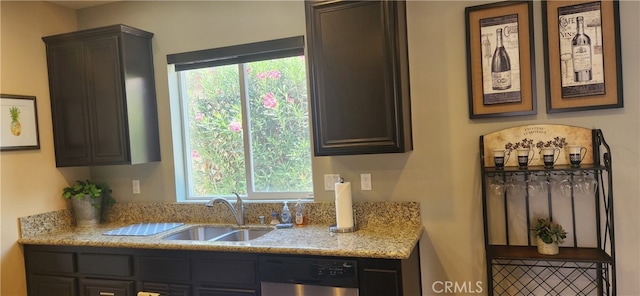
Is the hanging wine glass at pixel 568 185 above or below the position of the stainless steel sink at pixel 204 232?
above

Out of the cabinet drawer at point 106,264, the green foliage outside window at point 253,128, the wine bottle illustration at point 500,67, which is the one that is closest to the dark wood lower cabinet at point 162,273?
the cabinet drawer at point 106,264

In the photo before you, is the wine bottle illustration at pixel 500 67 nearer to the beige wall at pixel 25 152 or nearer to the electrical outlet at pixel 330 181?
the electrical outlet at pixel 330 181

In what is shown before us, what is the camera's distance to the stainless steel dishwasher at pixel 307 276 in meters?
2.09

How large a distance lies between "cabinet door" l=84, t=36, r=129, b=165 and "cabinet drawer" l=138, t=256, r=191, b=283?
82cm

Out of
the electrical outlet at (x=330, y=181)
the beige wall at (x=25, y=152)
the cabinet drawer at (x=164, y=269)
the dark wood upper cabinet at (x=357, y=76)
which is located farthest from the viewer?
the beige wall at (x=25, y=152)

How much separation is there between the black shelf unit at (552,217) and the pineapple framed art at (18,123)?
10.3 ft

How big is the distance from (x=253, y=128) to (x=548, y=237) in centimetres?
204

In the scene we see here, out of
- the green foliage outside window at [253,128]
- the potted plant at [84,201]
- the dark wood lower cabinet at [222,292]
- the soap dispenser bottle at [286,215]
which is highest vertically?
the green foliage outside window at [253,128]

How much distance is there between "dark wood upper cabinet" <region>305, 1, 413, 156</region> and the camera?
2.24m

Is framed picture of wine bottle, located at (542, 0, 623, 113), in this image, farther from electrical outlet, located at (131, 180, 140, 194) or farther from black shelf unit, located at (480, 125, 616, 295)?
electrical outlet, located at (131, 180, 140, 194)

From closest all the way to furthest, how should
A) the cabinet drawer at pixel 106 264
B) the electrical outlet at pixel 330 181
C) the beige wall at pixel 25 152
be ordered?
the cabinet drawer at pixel 106 264 < the electrical outlet at pixel 330 181 < the beige wall at pixel 25 152

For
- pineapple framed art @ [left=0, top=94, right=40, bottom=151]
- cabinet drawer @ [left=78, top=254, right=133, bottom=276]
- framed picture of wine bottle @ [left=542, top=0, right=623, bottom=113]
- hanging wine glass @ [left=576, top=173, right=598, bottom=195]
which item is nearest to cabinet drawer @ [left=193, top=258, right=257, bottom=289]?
cabinet drawer @ [left=78, top=254, right=133, bottom=276]

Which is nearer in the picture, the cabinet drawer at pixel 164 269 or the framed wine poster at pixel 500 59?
the framed wine poster at pixel 500 59

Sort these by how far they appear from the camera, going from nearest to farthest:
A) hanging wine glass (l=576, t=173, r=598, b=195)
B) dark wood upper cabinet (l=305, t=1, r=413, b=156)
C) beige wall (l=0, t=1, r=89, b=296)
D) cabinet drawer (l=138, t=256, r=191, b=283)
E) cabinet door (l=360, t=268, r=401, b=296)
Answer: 1. cabinet door (l=360, t=268, r=401, b=296)
2. hanging wine glass (l=576, t=173, r=598, b=195)
3. dark wood upper cabinet (l=305, t=1, r=413, b=156)
4. cabinet drawer (l=138, t=256, r=191, b=283)
5. beige wall (l=0, t=1, r=89, b=296)
